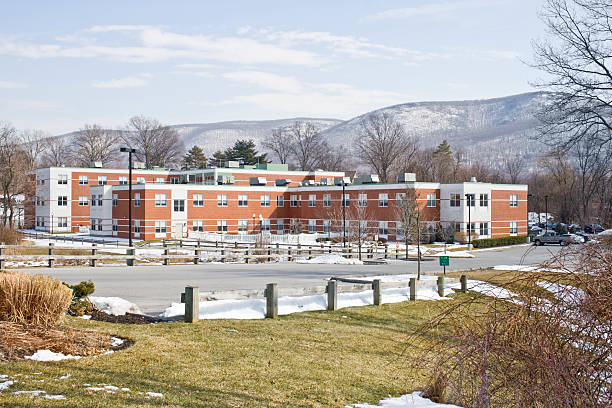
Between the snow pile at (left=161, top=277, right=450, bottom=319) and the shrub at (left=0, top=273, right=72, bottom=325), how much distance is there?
3595mm

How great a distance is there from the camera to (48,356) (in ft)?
30.3

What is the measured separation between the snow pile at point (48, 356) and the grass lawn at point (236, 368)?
0.20 meters

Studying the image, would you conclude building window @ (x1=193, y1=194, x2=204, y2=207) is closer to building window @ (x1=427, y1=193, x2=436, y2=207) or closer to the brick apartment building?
the brick apartment building

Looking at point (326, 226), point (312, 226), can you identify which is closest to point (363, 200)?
point (326, 226)

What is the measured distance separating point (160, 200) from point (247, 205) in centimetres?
1272

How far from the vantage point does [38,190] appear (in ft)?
281

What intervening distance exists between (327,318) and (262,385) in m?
6.45

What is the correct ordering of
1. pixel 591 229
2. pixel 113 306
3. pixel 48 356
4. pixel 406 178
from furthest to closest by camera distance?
pixel 591 229 < pixel 406 178 < pixel 113 306 < pixel 48 356

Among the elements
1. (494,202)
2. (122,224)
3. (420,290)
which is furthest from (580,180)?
(420,290)

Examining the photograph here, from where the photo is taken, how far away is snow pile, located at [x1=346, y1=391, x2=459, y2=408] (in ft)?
29.6

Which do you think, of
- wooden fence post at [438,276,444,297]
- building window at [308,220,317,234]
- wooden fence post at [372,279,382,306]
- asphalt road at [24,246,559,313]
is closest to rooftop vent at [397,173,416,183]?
building window at [308,220,317,234]

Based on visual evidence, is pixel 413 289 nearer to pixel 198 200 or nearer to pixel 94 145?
pixel 198 200

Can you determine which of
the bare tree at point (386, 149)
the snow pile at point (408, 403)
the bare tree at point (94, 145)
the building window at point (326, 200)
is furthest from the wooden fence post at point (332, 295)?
the bare tree at point (94, 145)

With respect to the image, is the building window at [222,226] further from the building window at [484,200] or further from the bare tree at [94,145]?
the bare tree at [94,145]
